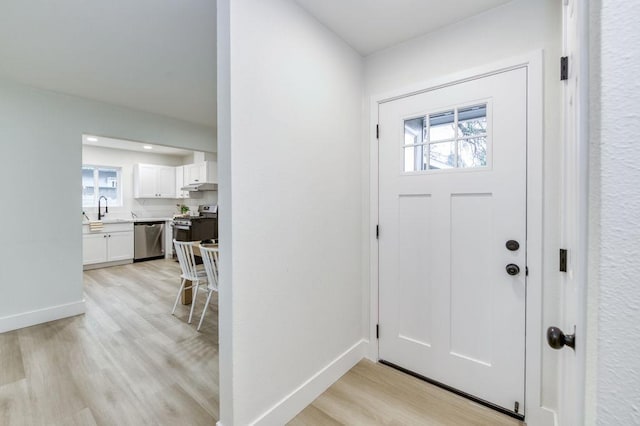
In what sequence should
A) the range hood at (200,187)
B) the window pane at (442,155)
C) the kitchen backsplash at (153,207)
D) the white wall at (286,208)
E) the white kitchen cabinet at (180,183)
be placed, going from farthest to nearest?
the white kitchen cabinet at (180,183) < the kitchen backsplash at (153,207) < the range hood at (200,187) < the window pane at (442,155) < the white wall at (286,208)

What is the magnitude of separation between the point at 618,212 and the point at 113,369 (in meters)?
2.96

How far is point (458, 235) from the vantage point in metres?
1.88

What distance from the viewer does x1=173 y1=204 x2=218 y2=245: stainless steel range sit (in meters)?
5.57

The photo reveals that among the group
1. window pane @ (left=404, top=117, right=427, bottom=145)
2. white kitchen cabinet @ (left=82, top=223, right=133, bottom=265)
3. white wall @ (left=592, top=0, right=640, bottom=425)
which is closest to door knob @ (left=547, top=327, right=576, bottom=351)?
white wall @ (left=592, top=0, right=640, bottom=425)

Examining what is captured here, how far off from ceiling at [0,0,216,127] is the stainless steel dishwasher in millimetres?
3376

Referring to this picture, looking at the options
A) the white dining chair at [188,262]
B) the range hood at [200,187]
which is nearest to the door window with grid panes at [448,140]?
the white dining chair at [188,262]

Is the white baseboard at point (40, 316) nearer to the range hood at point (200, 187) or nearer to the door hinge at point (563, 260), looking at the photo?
the range hood at point (200, 187)

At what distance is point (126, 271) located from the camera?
518 centimetres

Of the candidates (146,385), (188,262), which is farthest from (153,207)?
(146,385)

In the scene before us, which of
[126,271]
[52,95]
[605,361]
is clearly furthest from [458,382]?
[126,271]

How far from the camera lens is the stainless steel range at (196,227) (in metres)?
5.57

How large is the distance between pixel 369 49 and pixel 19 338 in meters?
4.15

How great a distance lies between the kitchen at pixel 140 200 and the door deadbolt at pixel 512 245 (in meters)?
5.30

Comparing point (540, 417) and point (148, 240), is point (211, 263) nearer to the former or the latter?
point (540, 417)
